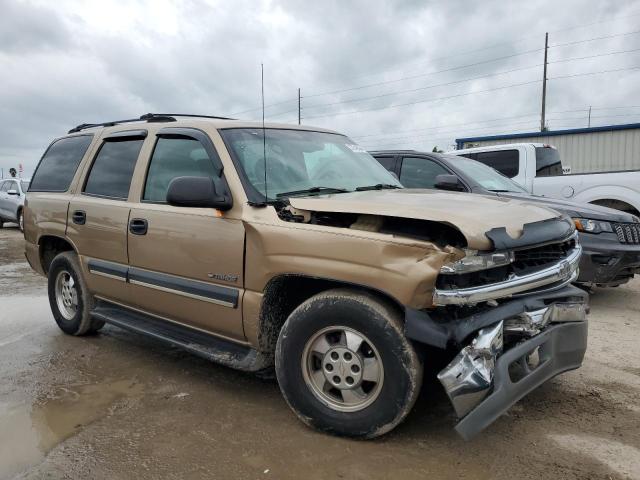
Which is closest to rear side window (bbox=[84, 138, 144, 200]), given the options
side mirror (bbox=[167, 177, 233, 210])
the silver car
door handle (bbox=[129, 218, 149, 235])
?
door handle (bbox=[129, 218, 149, 235])

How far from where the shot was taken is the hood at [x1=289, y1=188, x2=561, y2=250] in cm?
259

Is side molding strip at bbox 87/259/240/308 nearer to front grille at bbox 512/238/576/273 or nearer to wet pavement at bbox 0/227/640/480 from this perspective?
wet pavement at bbox 0/227/640/480

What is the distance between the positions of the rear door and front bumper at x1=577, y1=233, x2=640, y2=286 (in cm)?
441

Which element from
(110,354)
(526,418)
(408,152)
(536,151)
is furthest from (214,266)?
(536,151)

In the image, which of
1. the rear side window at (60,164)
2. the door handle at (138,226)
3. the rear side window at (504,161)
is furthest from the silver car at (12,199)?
the door handle at (138,226)

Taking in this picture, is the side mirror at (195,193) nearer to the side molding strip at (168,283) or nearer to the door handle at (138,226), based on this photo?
the side molding strip at (168,283)

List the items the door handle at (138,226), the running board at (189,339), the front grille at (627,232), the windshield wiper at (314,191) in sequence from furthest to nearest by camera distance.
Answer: the front grille at (627,232) → the door handle at (138,226) → the windshield wiper at (314,191) → the running board at (189,339)

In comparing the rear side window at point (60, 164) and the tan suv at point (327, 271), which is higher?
the rear side window at point (60, 164)

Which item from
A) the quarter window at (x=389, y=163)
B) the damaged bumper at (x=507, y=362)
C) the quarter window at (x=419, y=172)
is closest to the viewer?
the damaged bumper at (x=507, y=362)

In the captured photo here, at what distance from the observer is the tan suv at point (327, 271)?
260cm

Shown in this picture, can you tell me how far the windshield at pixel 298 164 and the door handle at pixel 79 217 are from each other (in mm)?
1654

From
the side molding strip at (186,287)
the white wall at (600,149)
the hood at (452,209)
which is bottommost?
the side molding strip at (186,287)

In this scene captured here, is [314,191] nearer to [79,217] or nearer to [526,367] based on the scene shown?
[526,367]

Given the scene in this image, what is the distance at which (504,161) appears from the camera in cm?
885
